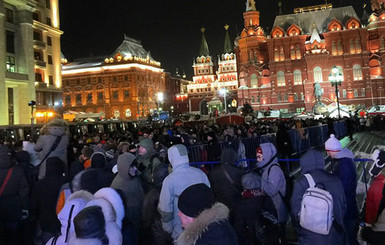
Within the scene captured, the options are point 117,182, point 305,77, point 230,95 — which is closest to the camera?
point 117,182

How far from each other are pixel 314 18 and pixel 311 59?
12.2m

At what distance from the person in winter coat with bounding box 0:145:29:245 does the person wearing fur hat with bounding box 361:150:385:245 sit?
15.8ft

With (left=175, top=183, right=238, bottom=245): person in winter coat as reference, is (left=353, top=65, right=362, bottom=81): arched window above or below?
above

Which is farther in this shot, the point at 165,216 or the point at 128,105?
the point at 128,105

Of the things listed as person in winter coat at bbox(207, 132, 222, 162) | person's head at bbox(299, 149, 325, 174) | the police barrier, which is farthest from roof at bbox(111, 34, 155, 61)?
person's head at bbox(299, 149, 325, 174)

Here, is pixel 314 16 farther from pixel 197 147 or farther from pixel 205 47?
pixel 197 147

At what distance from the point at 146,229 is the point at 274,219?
1727 millimetres

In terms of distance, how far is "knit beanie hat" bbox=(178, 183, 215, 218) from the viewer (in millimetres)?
2699

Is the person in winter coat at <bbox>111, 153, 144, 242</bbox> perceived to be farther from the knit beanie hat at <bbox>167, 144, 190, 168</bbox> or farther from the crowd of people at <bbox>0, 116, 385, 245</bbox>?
the knit beanie hat at <bbox>167, 144, 190, 168</bbox>

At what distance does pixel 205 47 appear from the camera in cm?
9481

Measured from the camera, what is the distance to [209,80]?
90188 mm

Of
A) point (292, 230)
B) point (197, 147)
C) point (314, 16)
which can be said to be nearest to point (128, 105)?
point (314, 16)

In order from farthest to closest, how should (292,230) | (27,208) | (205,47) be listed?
(205,47), (292,230), (27,208)

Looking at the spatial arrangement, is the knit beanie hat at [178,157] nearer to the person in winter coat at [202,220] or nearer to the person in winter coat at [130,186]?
the person in winter coat at [130,186]
